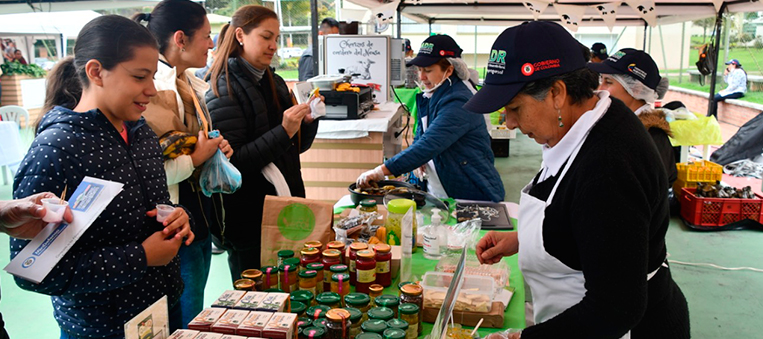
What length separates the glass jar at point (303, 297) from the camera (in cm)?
159

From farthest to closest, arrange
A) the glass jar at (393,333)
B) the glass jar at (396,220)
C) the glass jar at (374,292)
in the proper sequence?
the glass jar at (396,220), the glass jar at (374,292), the glass jar at (393,333)

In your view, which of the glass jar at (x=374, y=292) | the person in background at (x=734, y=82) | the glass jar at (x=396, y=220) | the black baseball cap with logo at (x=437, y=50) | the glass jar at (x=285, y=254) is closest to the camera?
the glass jar at (x=374, y=292)

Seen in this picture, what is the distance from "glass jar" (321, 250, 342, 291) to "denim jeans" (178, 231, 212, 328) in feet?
2.33

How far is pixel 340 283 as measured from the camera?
1702 millimetres

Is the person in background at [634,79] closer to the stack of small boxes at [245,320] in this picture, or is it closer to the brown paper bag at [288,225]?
the brown paper bag at [288,225]

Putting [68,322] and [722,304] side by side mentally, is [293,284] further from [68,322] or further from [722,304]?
[722,304]

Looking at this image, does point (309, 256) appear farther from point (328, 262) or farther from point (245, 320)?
point (245, 320)

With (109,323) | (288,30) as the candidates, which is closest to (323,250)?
(109,323)

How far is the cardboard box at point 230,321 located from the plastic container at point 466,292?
24.2 inches

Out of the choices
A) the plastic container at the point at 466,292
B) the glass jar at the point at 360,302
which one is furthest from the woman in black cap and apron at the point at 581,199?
the glass jar at the point at 360,302

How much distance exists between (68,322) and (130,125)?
0.63 m

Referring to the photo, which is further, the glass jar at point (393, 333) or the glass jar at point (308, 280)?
the glass jar at point (308, 280)

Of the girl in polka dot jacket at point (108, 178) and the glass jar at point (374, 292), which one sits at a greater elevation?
the girl in polka dot jacket at point (108, 178)

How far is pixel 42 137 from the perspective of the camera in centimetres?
145
